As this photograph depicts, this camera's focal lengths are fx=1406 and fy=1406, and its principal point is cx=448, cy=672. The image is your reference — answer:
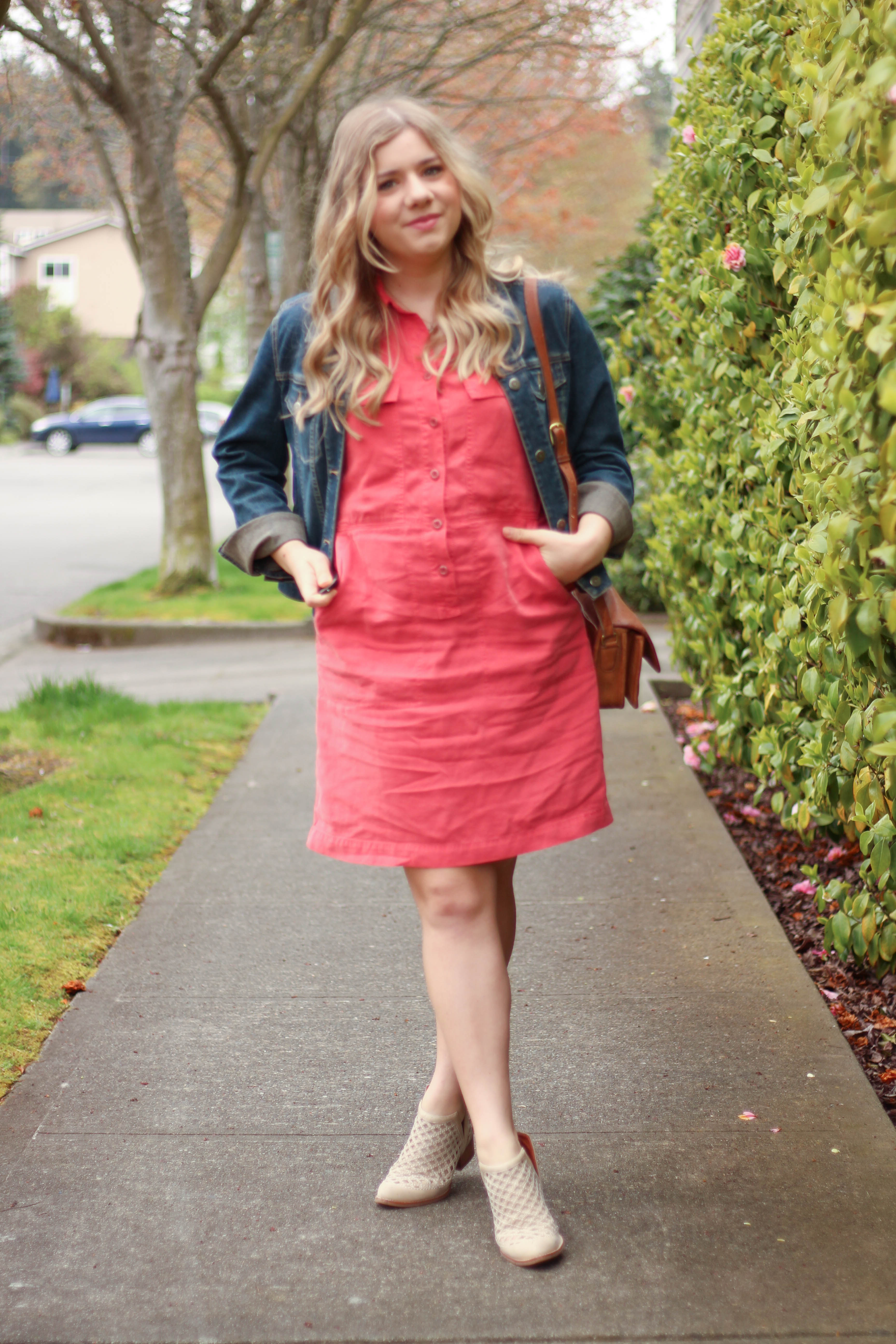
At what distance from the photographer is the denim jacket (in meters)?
2.46

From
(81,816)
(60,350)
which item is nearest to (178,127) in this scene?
(81,816)

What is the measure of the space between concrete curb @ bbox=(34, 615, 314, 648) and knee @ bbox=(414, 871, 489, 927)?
7.28 meters

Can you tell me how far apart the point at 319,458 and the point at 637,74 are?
21.8 meters

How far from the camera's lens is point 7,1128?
2.84 meters

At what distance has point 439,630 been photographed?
242cm

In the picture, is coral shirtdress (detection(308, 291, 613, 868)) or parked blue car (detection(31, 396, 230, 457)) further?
parked blue car (detection(31, 396, 230, 457))

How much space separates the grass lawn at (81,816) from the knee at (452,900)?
3.86 feet

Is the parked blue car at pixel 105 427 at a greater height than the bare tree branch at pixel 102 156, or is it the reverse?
the bare tree branch at pixel 102 156

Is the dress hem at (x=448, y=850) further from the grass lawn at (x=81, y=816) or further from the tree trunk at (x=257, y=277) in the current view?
the tree trunk at (x=257, y=277)

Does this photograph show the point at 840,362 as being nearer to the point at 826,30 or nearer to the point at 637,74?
the point at 826,30

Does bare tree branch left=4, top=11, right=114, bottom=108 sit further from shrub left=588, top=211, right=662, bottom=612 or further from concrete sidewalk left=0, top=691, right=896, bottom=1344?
concrete sidewalk left=0, top=691, right=896, bottom=1344

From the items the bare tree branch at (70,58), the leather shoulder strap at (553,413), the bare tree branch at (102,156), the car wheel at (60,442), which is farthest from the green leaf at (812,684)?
the car wheel at (60,442)

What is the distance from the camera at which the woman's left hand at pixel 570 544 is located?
2.42 m

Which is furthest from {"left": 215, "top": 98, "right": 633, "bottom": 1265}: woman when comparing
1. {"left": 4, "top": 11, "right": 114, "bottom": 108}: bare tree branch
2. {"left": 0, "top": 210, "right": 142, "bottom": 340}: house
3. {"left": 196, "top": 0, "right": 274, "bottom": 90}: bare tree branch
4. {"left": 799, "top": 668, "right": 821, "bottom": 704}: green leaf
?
{"left": 0, "top": 210, "right": 142, "bottom": 340}: house
